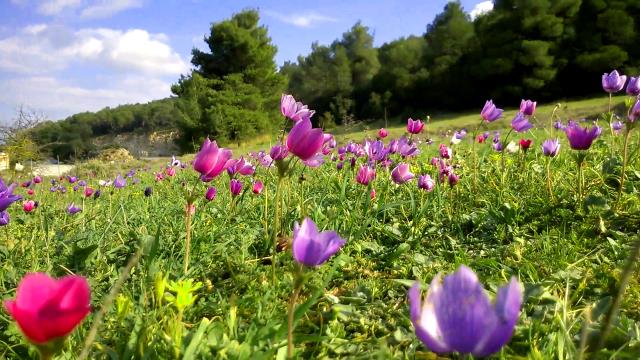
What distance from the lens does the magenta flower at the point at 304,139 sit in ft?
5.50

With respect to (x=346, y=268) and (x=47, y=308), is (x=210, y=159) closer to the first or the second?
(x=346, y=268)

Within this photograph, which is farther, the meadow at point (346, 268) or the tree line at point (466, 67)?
the tree line at point (466, 67)

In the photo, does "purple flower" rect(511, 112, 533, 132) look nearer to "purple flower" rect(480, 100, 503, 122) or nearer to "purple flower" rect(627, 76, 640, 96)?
"purple flower" rect(480, 100, 503, 122)

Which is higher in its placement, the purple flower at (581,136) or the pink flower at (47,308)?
the purple flower at (581,136)

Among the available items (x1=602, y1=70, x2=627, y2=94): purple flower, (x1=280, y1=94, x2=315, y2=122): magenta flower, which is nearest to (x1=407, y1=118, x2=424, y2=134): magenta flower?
(x1=280, y1=94, x2=315, y2=122): magenta flower

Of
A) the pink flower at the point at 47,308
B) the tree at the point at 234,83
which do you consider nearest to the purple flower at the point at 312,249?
the pink flower at the point at 47,308

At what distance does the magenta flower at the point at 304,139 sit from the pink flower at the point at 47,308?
3.25 ft

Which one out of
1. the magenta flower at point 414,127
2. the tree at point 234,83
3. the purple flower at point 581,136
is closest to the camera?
the purple flower at point 581,136

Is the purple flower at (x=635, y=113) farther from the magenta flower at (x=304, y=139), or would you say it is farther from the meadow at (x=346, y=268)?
the magenta flower at (x=304, y=139)

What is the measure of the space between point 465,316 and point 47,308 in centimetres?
67

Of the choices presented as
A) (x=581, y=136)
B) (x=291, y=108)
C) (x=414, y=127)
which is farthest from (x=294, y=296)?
(x=414, y=127)

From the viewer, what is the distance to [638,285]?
1655mm

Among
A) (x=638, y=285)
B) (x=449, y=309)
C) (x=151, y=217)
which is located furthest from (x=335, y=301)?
(x=151, y=217)

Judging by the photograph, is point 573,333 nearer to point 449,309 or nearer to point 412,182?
point 449,309
